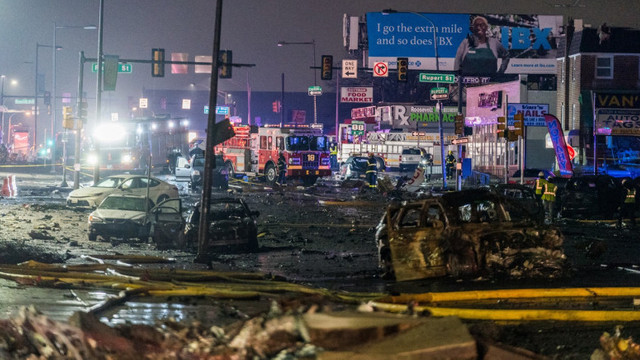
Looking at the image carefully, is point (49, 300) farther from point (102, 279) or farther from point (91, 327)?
point (91, 327)

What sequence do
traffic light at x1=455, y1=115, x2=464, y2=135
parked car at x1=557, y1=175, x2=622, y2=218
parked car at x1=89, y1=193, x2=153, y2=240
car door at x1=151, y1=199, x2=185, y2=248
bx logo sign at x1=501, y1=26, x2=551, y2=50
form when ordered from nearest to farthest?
1. car door at x1=151, y1=199, x2=185, y2=248
2. parked car at x1=89, y1=193, x2=153, y2=240
3. parked car at x1=557, y1=175, x2=622, y2=218
4. traffic light at x1=455, y1=115, x2=464, y2=135
5. bx logo sign at x1=501, y1=26, x2=551, y2=50

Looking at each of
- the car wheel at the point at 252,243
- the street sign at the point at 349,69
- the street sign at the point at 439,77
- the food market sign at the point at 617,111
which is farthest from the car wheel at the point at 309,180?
the car wheel at the point at 252,243

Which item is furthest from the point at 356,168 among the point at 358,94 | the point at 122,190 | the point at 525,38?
the point at 358,94

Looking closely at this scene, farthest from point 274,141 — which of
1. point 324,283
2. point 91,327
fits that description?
point 91,327

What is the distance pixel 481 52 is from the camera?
80.9m

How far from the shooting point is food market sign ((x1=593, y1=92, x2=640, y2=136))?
1865 inches

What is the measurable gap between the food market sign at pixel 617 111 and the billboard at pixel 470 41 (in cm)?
2910

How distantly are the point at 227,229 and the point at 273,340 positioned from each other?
11707mm

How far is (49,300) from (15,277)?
6.72 feet

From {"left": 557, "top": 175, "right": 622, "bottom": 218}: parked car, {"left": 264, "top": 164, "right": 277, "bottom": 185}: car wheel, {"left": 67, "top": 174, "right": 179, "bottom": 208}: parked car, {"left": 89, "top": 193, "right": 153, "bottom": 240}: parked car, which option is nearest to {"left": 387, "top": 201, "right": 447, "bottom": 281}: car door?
{"left": 89, "top": 193, "right": 153, "bottom": 240}: parked car

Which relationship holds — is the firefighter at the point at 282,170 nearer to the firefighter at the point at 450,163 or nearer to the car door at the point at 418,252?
the firefighter at the point at 450,163

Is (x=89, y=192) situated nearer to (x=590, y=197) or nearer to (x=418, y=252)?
(x=590, y=197)

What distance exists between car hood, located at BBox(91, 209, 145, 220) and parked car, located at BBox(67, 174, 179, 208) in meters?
6.46

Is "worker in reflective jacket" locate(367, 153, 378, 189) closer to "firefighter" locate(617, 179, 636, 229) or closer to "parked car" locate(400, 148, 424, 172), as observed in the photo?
"firefighter" locate(617, 179, 636, 229)
